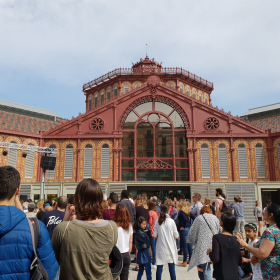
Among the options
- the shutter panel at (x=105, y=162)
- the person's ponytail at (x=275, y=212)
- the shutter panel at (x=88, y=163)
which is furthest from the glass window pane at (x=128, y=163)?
the person's ponytail at (x=275, y=212)

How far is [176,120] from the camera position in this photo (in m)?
26.8

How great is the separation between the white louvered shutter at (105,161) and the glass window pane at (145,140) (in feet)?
10.2

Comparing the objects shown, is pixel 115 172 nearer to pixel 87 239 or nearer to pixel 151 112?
pixel 151 112

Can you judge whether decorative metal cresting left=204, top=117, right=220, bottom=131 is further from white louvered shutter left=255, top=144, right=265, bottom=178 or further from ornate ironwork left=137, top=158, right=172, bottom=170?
ornate ironwork left=137, top=158, right=172, bottom=170

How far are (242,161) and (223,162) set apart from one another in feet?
6.00

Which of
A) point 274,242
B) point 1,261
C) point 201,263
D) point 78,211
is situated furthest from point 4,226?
point 201,263

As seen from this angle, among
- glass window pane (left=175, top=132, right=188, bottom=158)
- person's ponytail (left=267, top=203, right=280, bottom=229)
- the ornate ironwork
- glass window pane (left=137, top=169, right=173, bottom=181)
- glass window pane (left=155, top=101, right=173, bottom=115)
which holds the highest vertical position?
glass window pane (left=155, top=101, right=173, bottom=115)

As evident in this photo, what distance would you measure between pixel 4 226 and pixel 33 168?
25.3 m

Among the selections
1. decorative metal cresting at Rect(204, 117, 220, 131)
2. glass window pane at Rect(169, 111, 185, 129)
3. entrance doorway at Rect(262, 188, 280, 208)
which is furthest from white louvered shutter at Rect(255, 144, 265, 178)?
glass window pane at Rect(169, 111, 185, 129)

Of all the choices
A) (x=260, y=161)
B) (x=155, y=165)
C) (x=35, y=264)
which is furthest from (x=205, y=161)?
(x=35, y=264)

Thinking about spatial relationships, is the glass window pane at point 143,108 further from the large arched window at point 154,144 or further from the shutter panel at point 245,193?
the shutter panel at point 245,193

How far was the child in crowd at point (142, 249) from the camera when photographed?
6680 millimetres

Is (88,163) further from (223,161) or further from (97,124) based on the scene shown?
(223,161)

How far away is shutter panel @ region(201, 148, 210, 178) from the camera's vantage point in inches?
993
